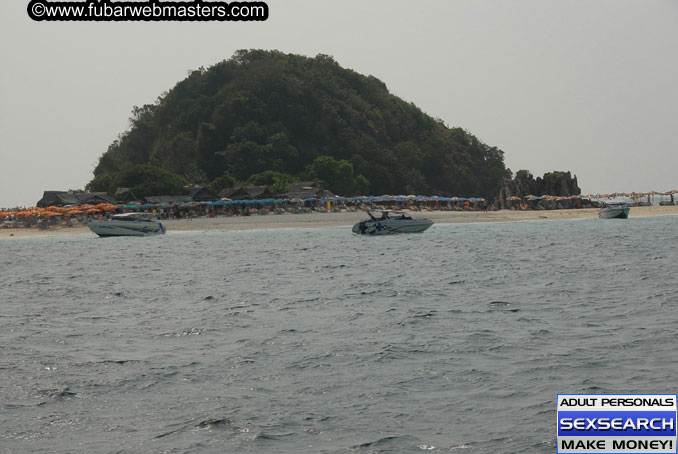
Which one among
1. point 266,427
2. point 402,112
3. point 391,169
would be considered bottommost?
point 266,427

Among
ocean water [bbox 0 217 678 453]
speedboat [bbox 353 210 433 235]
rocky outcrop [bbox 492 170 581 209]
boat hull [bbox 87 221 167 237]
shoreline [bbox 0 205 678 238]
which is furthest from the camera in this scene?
rocky outcrop [bbox 492 170 581 209]

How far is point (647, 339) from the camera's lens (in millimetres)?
15625

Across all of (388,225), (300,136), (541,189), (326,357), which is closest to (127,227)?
(388,225)

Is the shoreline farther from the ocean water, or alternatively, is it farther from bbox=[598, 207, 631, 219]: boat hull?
the ocean water

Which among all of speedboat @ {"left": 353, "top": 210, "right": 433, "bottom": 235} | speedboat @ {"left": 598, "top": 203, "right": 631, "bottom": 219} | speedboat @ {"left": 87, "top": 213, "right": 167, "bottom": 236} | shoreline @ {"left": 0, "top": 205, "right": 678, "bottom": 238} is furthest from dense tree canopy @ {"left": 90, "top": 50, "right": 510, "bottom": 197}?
speedboat @ {"left": 353, "top": 210, "right": 433, "bottom": 235}

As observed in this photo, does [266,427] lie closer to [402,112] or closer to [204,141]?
[204,141]

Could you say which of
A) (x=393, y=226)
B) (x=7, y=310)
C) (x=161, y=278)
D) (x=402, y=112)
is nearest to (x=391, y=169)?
(x=402, y=112)

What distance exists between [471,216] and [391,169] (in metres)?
57.1

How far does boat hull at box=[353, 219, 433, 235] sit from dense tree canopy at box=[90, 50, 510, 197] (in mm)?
64261

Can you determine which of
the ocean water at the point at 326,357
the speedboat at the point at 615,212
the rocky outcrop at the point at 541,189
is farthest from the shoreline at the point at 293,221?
the ocean water at the point at 326,357

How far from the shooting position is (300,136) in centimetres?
15712

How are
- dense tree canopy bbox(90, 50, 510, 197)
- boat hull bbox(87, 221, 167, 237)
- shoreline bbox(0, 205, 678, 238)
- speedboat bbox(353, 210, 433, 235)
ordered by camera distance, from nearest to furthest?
speedboat bbox(353, 210, 433, 235) → boat hull bbox(87, 221, 167, 237) → shoreline bbox(0, 205, 678, 238) → dense tree canopy bbox(90, 50, 510, 197)

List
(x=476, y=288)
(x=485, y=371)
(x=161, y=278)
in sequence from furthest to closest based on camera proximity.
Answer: (x=161, y=278) < (x=476, y=288) < (x=485, y=371)

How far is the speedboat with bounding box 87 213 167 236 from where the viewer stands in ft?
227
